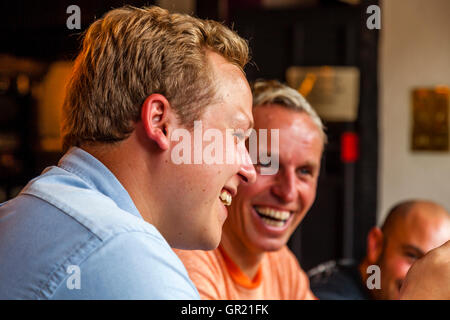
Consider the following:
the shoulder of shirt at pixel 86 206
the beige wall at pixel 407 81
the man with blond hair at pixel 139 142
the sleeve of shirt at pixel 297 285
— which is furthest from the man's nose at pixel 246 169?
the beige wall at pixel 407 81

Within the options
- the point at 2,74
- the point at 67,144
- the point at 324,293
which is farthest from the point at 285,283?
the point at 2,74

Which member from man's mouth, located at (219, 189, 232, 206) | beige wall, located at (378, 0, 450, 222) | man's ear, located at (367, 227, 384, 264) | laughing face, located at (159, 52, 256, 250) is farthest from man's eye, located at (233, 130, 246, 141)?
beige wall, located at (378, 0, 450, 222)

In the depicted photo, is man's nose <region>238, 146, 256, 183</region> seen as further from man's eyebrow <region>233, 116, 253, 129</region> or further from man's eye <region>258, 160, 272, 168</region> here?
man's eye <region>258, 160, 272, 168</region>

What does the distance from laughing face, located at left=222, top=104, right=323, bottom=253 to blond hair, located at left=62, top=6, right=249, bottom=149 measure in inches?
22.3

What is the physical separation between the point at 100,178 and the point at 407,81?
3.15 metres

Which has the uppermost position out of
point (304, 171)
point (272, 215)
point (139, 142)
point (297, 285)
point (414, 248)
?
point (139, 142)

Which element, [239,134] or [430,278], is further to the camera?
[239,134]

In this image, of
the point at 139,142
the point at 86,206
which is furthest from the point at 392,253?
the point at 86,206

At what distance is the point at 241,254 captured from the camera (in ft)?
4.69

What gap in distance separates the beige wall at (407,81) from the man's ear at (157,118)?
2.99 m

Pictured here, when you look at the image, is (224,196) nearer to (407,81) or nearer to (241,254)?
(241,254)

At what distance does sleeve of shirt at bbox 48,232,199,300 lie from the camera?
605 mm

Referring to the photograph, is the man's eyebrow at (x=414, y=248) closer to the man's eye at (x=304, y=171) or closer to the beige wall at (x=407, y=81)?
the man's eye at (x=304, y=171)

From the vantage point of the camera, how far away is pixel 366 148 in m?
3.54
